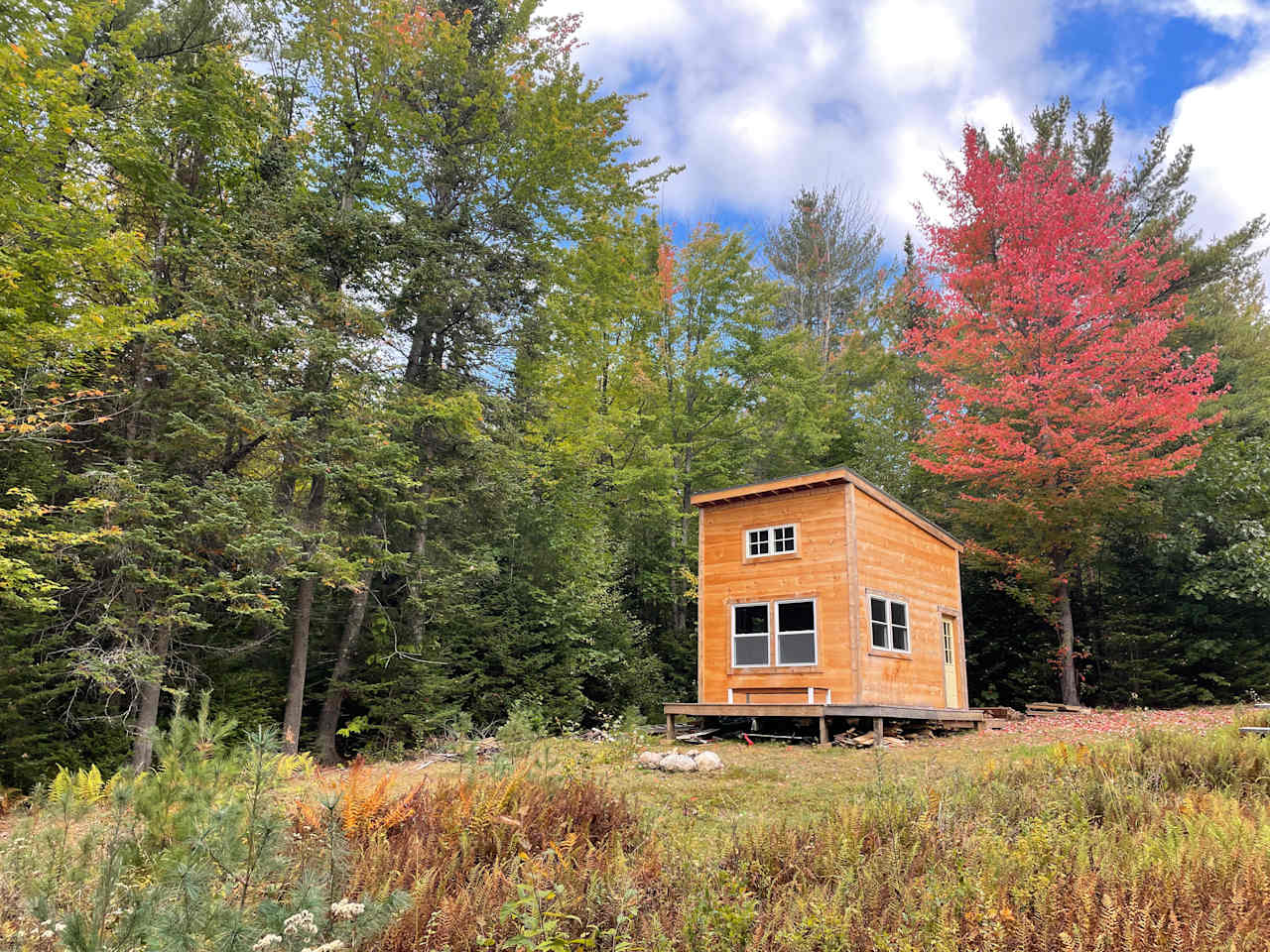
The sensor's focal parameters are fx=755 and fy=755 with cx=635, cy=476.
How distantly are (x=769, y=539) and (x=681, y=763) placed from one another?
245 inches

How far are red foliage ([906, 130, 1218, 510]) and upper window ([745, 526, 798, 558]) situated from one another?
5.71 meters

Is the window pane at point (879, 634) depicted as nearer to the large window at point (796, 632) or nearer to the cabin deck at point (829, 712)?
the cabin deck at point (829, 712)

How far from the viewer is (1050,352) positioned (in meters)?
19.0

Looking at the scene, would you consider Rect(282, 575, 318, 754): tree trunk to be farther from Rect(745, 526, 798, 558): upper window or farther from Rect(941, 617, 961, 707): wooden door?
Rect(941, 617, 961, 707): wooden door

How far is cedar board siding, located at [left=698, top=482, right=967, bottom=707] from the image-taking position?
14.3m

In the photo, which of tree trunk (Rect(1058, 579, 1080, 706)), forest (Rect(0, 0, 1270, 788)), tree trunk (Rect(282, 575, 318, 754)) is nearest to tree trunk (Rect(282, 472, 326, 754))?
tree trunk (Rect(282, 575, 318, 754))

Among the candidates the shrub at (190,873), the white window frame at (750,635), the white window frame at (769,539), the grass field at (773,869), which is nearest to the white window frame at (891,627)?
the white window frame at (769,539)

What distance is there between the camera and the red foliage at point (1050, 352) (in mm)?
17688

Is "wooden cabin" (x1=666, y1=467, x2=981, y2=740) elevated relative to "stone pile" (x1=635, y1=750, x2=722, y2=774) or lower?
elevated

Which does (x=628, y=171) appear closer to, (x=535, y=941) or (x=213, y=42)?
(x=213, y=42)

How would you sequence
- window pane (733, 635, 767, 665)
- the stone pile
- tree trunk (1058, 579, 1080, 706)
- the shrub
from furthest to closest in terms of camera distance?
tree trunk (1058, 579, 1080, 706)
window pane (733, 635, 767, 665)
the stone pile
the shrub

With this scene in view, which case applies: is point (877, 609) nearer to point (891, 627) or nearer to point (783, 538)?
point (891, 627)

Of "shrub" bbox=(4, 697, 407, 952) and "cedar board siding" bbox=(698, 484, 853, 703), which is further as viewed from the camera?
"cedar board siding" bbox=(698, 484, 853, 703)

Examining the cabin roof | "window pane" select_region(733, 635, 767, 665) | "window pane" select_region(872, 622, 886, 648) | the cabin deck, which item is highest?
the cabin roof
